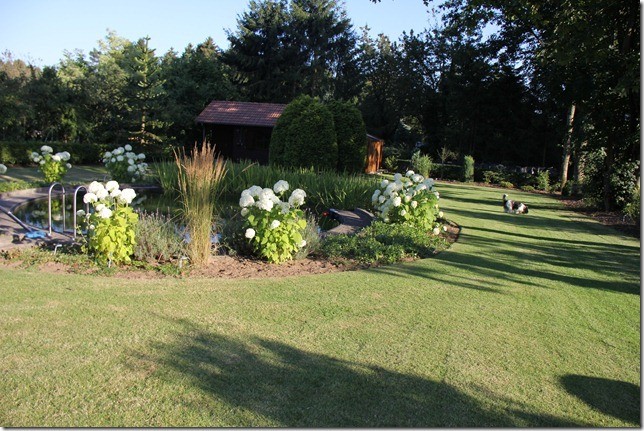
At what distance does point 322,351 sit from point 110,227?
3.26 meters

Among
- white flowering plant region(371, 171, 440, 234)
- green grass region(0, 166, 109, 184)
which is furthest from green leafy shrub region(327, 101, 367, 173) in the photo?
white flowering plant region(371, 171, 440, 234)

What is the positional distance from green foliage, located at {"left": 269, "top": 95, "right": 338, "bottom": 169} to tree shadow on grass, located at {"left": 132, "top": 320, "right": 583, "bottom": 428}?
1389 cm

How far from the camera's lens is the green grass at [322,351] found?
2998mm

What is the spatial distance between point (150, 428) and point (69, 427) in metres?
0.42

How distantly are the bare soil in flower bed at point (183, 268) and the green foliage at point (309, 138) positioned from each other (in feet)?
36.0

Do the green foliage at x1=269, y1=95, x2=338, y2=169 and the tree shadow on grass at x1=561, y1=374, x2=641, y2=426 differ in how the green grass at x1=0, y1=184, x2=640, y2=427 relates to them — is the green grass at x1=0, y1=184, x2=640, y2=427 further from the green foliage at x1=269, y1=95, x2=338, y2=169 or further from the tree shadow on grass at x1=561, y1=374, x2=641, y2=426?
the green foliage at x1=269, y1=95, x2=338, y2=169

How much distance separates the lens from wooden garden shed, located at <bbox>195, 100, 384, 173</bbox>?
25828 mm

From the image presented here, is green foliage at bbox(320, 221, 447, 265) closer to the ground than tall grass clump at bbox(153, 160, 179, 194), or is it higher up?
closer to the ground

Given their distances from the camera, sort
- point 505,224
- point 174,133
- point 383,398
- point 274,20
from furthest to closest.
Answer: point 274,20
point 174,133
point 505,224
point 383,398

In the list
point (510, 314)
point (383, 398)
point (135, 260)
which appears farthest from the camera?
point (135, 260)

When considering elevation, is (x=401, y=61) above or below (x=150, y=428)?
above

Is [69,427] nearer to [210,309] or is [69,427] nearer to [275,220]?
[210,309]

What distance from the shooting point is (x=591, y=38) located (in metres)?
12.3

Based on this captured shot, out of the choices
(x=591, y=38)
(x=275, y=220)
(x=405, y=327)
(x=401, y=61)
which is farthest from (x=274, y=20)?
(x=405, y=327)
